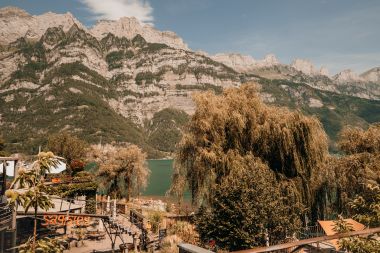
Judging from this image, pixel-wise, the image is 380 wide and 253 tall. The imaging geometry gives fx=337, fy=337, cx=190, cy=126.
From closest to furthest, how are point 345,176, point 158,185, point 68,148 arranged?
point 345,176 < point 68,148 < point 158,185

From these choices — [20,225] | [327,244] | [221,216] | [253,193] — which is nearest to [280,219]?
[253,193]

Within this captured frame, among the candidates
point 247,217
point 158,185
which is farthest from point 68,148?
point 158,185

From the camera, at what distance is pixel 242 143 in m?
21.0

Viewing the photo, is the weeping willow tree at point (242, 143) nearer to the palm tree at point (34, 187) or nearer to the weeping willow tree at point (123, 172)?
the palm tree at point (34, 187)

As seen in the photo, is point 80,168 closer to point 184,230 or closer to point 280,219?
point 184,230

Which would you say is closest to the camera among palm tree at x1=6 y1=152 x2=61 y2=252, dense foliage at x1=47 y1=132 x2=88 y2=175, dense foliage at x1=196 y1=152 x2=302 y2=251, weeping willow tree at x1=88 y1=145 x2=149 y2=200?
palm tree at x1=6 y1=152 x2=61 y2=252

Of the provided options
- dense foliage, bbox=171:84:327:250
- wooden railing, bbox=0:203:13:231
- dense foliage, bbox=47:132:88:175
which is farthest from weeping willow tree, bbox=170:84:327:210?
dense foliage, bbox=47:132:88:175

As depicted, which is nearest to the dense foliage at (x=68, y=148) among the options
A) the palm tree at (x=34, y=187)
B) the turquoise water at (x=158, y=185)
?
the turquoise water at (x=158, y=185)

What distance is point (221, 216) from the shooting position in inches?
604

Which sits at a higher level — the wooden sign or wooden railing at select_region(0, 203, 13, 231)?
wooden railing at select_region(0, 203, 13, 231)

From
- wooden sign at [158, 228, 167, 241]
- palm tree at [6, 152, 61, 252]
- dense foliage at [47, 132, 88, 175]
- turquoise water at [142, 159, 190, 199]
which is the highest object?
dense foliage at [47, 132, 88, 175]

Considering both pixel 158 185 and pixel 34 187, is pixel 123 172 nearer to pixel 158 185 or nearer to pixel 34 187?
pixel 34 187

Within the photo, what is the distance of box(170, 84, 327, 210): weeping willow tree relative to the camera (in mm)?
20250

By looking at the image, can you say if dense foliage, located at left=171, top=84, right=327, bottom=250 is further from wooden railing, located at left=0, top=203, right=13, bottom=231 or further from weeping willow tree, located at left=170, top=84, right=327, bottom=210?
wooden railing, located at left=0, top=203, right=13, bottom=231
